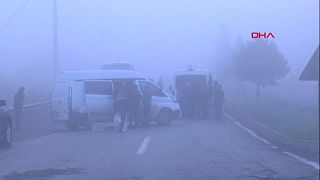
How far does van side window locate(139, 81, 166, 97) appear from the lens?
26203 millimetres

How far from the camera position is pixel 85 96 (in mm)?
25344

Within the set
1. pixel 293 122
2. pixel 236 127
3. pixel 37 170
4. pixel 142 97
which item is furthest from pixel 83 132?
pixel 37 170

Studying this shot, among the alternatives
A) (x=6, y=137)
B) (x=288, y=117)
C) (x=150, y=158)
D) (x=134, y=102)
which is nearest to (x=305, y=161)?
(x=150, y=158)

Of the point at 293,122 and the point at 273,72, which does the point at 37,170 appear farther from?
the point at 273,72

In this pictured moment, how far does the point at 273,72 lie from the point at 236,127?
315 centimetres

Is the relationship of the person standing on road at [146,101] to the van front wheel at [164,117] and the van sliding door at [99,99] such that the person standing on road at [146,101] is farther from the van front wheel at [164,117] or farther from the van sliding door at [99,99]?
the van sliding door at [99,99]

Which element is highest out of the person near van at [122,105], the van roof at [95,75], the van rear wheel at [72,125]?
the van roof at [95,75]

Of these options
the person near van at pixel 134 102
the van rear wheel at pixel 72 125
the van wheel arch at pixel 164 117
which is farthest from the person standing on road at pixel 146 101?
the van rear wheel at pixel 72 125

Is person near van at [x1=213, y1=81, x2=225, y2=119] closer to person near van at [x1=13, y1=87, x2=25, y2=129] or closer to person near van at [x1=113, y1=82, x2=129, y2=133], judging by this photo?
person near van at [x1=113, y1=82, x2=129, y2=133]

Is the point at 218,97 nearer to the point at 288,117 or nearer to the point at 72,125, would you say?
the point at 72,125

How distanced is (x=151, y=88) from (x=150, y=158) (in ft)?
39.5

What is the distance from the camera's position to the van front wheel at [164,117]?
26.6m

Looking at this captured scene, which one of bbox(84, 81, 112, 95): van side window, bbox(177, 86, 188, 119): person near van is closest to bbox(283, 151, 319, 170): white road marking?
bbox(84, 81, 112, 95): van side window

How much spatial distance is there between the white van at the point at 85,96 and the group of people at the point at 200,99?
17.9 ft
